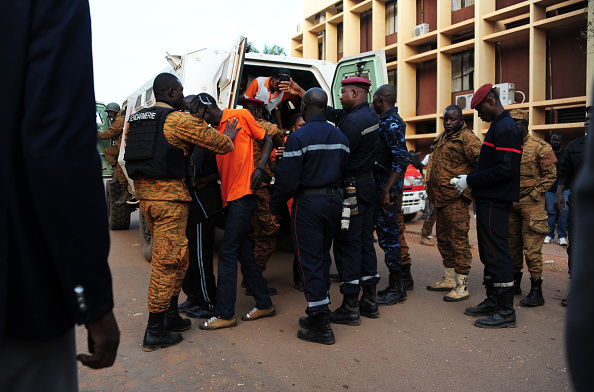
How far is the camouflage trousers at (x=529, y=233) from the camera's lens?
5.05 meters

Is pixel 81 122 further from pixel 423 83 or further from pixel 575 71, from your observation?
pixel 423 83

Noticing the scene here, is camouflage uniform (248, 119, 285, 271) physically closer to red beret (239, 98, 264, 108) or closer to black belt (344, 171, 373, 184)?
red beret (239, 98, 264, 108)

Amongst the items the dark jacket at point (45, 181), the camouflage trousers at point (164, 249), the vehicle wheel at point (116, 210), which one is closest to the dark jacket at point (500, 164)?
the camouflage trousers at point (164, 249)

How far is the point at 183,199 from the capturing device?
12.8 ft

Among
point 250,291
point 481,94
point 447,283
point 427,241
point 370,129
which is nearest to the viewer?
point 481,94

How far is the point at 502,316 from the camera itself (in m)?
4.38

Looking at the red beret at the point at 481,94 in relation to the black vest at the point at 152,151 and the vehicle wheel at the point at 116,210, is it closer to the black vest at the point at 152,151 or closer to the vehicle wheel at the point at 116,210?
the black vest at the point at 152,151

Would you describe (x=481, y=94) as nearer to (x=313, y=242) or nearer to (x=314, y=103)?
(x=314, y=103)

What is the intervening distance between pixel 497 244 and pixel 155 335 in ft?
10.1

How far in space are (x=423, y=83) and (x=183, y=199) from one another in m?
14.7

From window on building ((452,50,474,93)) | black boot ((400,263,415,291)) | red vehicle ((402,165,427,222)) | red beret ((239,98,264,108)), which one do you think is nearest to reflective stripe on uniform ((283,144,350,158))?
red beret ((239,98,264,108))

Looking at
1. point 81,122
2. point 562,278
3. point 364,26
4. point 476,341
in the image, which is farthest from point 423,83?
point 81,122

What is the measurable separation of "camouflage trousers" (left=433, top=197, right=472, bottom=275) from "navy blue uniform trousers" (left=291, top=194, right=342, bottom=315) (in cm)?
181

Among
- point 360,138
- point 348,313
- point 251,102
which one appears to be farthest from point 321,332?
point 251,102
